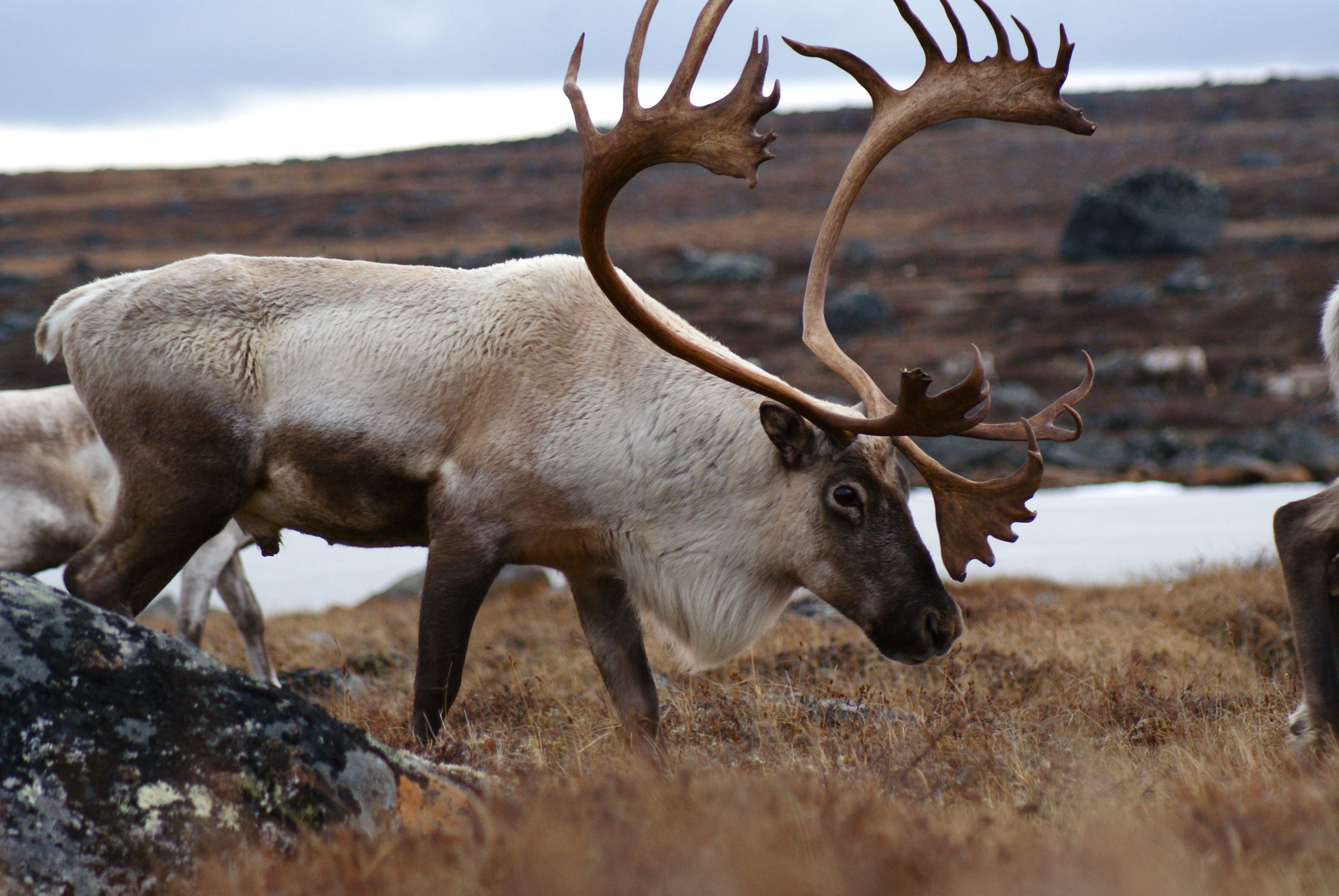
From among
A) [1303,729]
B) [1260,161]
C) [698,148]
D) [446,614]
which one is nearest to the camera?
[1303,729]

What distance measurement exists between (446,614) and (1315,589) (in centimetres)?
250

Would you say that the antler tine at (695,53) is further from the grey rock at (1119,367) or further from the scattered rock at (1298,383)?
the grey rock at (1119,367)

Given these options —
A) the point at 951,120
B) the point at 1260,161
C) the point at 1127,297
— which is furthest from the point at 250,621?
the point at 1260,161

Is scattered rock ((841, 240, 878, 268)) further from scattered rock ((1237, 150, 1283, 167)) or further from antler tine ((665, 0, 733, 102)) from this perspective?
antler tine ((665, 0, 733, 102))

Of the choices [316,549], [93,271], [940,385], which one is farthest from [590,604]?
[93,271]

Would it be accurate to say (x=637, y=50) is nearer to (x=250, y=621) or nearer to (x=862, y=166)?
(x=862, y=166)

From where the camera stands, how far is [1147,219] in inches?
1570

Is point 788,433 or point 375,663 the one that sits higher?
point 788,433

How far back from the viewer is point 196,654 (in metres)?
2.58

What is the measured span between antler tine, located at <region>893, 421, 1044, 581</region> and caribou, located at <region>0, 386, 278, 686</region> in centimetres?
307

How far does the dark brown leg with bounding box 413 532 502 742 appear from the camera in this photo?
12.2ft

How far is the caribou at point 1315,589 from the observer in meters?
3.41

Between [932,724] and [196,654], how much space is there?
226 centimetres

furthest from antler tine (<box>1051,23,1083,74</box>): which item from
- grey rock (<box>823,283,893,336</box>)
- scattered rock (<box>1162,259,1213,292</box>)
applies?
scattered rock (<box>1162,259,1213,292</box>)
